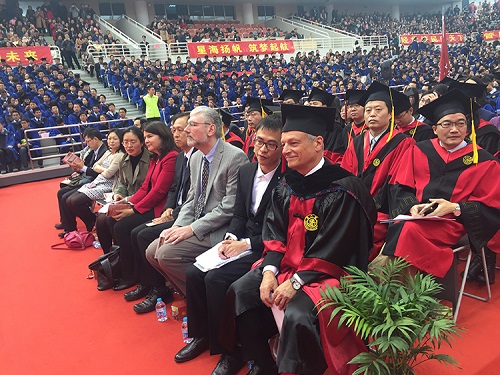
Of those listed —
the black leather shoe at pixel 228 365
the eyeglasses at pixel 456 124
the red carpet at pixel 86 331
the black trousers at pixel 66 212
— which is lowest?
the red carpet at pixel 86 331

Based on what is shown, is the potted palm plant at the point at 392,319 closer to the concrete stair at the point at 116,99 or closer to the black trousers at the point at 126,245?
the black trousers at the point at 126,245

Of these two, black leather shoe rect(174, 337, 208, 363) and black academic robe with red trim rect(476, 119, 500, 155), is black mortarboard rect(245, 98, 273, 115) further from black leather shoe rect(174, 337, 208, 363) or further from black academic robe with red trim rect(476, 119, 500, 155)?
black leather shoe rect(174, 337, 208, 363)

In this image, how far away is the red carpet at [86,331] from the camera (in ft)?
8.05

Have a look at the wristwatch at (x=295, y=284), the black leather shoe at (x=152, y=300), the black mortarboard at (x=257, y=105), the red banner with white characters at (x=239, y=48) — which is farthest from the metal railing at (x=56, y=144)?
the red banner with white characters at (x=239, y=48)

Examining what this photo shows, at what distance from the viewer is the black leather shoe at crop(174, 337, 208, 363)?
2.54 metres

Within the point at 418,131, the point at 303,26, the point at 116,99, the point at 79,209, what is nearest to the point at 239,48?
the point at 116,99

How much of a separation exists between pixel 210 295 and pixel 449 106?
1928 mm

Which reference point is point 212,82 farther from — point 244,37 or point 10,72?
point 244,37

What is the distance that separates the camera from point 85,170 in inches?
202

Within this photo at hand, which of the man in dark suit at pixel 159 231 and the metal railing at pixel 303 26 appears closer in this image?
the man in dark suit at pixel 159 231

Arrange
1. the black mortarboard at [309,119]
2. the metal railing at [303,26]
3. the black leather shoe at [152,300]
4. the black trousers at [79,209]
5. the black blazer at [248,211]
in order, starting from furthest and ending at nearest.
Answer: the metal railing at [303,26], the black trousers at [79,209], the black leather shoe at [152,300], the black blazer at [248,211], the black mortarboard at [309,119]

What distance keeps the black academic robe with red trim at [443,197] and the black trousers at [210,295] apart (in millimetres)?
931

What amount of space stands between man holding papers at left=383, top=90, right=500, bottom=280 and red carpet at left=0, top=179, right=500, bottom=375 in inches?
20.5

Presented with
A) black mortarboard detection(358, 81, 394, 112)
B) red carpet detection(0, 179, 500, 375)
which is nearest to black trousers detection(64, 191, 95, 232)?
red carpet detection(0, 179, 500, 375)
